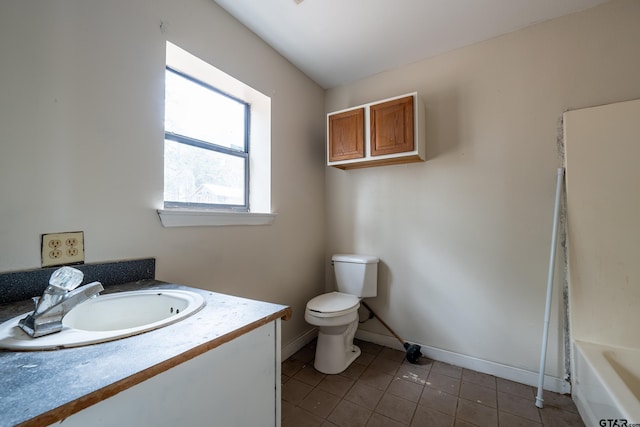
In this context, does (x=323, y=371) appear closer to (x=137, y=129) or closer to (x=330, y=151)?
(x=330, y=151)

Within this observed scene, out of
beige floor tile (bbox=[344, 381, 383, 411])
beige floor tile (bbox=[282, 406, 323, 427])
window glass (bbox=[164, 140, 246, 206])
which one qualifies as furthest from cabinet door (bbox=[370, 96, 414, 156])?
beige floor tile (bbox=[282, 406, 323, 427])

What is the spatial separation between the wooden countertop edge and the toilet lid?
1190 millimetres

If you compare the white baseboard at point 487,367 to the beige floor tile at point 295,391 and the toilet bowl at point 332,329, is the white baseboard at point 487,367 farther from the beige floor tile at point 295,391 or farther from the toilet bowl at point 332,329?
the beige floor tile at point 295,391

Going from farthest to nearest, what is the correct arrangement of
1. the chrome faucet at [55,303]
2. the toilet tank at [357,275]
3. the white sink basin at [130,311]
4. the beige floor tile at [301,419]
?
the toilet tank at [357,275], the beige floor tile at [301,419], the white sink basin at [130,311], the chrome faucet at [55,303]

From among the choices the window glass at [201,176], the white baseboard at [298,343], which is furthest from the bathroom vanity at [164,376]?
the white baseboard at [298,343]

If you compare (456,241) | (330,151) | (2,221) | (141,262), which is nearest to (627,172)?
(456,241)

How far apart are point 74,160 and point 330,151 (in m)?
1.60

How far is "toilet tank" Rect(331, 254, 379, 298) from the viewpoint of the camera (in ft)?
7.19

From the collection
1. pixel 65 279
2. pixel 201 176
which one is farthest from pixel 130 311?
pixel 201 176

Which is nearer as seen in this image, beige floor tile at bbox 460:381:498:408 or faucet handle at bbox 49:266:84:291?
faucet handle at bbox 49:266:84:291

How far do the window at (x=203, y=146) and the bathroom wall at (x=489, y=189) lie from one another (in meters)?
1.10

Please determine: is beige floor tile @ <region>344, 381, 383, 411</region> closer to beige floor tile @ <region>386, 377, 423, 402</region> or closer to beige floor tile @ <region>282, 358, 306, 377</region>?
beige floor tile @ <region>386, 377, 423, 402</region>

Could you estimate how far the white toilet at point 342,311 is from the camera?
1879 mm

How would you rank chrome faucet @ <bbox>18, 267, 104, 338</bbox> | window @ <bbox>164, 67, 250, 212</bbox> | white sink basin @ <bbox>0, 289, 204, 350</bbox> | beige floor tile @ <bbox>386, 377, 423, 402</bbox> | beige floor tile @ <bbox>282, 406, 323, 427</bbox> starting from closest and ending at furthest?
chrome faucet @ <bbox>18, 267, 104, 338</bbox>
white sink basin @ <bbox>0, 289, 204, 350</bbox>
beige floor tile @ <bbox>282, 406, 323, 427</bbox>
window @ <bbox>164, 67, 250, 212</bbox>
beige floor tile @ <bbox>386, 377, 423, 402</bbox>
